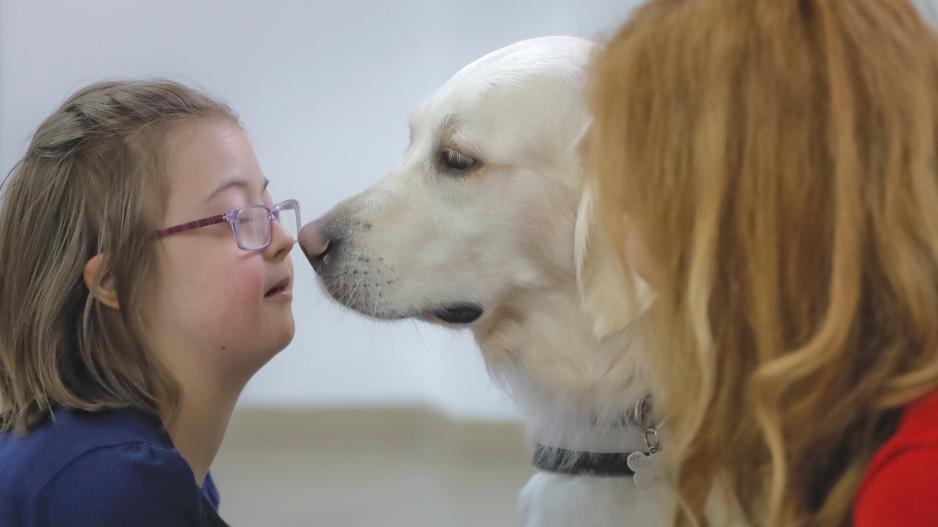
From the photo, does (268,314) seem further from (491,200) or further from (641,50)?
(641,50)

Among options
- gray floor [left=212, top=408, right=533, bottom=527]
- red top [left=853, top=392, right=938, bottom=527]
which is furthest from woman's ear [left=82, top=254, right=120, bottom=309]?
gray floor [left=212, top=408, right=533, bottom=527]

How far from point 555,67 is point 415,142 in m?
0.22

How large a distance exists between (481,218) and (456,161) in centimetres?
8

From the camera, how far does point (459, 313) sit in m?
1.28

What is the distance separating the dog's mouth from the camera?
1273 millimetres

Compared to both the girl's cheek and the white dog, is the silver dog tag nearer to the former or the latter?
the white dog

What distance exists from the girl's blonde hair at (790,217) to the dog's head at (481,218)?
1.56 feet

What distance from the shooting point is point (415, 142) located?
1.35 metres

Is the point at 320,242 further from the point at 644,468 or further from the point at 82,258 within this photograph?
the point at 644,468

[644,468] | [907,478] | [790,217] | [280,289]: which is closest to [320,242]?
[280,289]

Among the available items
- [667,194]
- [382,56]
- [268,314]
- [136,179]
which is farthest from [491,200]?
[382,56]

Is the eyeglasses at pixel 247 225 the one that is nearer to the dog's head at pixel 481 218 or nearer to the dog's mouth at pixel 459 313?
the dog's head at pixel 481 218

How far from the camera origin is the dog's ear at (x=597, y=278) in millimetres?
1129

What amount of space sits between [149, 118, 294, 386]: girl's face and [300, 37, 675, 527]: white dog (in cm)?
12
